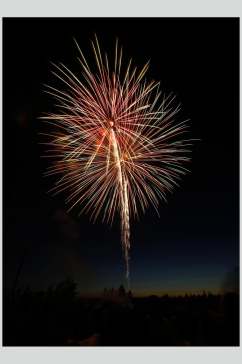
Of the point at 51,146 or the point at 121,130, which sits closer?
the point at 121,130

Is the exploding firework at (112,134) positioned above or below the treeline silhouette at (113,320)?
above

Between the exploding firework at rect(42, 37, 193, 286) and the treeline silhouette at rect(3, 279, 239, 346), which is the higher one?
the exploding firework at rect(42, 37, 193, 286)

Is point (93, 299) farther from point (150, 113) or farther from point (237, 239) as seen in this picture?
point (150, 113)

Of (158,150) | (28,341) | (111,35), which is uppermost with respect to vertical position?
(111,35)

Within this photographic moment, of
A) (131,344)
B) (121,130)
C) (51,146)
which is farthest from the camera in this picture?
(51,146)

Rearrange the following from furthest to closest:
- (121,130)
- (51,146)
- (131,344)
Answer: (51,146) < (121,130) < (131,344)

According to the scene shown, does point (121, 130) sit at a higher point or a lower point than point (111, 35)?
Answer: lower

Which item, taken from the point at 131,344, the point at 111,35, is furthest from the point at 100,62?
the point at 131,344

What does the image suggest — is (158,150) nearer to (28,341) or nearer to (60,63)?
(60,63)
